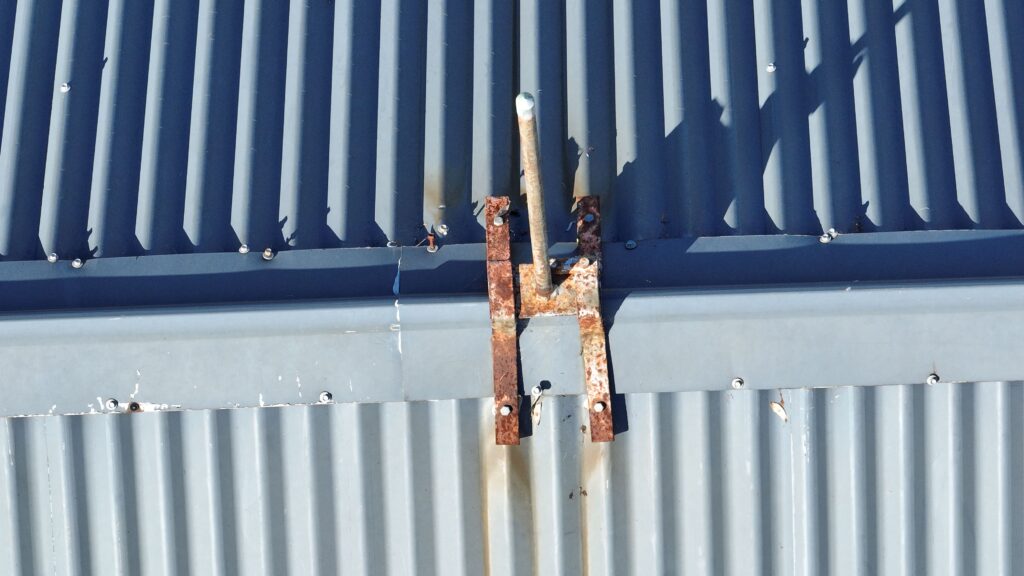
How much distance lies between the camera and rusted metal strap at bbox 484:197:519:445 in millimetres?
2262

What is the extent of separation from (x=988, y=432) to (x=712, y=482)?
89 cm

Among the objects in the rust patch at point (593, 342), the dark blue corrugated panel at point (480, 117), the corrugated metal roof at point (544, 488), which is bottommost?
the corrugated metal roof at point (544, 488)

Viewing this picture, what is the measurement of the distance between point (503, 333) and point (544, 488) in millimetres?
572

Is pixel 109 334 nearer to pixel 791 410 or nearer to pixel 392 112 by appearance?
pixel 392 112

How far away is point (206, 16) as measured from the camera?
2701 mm

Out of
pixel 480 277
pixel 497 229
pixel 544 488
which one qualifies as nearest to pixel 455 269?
pixel 480 277

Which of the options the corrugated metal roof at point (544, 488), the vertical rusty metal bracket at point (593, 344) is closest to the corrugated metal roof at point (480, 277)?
the corrugated metal roof at point (544, 488)

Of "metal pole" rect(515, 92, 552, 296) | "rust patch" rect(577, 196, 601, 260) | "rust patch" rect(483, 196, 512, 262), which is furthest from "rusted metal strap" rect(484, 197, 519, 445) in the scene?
"rust patch" rect(577, 196, 601, 260)

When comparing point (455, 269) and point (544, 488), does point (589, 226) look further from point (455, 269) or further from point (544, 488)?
point (544, 488)

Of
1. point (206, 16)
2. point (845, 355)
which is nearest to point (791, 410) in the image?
point (845, 355)

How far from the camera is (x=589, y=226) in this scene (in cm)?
244

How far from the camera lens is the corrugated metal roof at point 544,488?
2.47 m

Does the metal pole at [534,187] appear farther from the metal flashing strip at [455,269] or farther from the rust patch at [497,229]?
the metal flashing strip at [455,269]

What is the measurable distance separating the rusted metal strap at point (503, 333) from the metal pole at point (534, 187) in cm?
11
